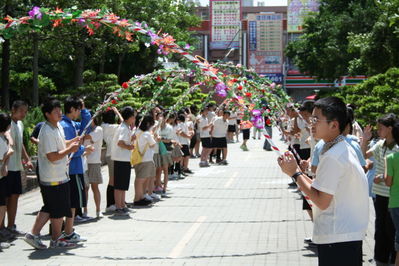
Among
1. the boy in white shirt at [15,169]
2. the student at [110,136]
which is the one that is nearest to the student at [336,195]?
the boy in white shirt at [15,169]

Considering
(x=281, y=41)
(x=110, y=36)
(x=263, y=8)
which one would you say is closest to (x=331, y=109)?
(x=110, y=36)

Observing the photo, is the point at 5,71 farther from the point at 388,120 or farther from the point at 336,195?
the point at 336,195

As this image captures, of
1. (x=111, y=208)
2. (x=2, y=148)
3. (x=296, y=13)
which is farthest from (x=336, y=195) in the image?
(x=296, y=13)

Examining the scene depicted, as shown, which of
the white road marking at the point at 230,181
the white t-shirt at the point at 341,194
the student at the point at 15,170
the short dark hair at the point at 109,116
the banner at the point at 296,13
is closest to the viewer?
the white t-shirt at the point at 341,194

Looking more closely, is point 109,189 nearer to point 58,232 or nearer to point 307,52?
point 58,232

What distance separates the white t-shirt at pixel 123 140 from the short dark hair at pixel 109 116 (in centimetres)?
66

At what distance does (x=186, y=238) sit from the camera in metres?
8.76

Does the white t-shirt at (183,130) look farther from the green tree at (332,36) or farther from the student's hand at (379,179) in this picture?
the green tree at (332,36)

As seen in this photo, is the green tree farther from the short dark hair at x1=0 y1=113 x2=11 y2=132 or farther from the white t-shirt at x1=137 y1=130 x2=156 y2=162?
the short dark hair at x1=0 y1=113 x2=11 y2=132

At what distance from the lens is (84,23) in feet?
28.4

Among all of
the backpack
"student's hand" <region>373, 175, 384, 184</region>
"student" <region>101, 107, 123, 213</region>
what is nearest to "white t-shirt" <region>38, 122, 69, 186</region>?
"student" <region>101, 107, 123, 213</region>

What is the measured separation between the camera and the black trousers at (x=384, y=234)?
6.75m

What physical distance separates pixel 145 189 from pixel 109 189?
1177 millimetres

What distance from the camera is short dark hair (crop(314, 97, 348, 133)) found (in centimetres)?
433
